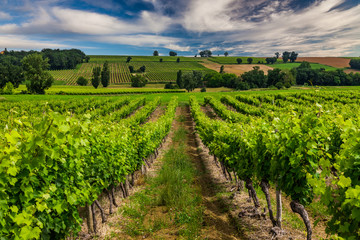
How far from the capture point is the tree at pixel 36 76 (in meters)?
58.1

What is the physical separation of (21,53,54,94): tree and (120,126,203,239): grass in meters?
63.2

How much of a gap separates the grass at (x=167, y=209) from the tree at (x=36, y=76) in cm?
6325

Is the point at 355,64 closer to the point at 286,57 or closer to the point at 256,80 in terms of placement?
A: the point at 286,57

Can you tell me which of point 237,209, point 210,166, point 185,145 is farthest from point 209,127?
point 237,209

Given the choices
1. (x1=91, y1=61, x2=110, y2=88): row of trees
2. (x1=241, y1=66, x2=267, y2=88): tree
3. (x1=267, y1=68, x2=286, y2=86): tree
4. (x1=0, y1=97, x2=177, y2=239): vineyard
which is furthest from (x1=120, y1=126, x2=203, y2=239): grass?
(x1=267, y1=68, x2=286, y2=86): tree

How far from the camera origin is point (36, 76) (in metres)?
57.6

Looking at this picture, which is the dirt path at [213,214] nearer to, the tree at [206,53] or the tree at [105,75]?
the tree at [105,75]

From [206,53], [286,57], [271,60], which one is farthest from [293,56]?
[206,53]

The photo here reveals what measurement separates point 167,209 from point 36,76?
66217mm

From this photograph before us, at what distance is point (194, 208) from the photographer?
7.45 m

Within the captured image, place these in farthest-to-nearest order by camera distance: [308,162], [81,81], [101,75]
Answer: [81,81]
[101,75]
[308,162]

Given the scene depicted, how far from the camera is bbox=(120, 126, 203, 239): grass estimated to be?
Result: 6.37m

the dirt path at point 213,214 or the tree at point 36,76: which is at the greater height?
the tree at point 36,76

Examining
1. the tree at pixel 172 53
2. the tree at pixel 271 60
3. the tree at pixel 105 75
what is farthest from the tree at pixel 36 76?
the tree at pixel 271 60
